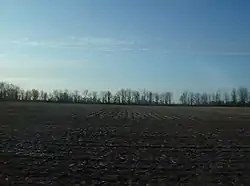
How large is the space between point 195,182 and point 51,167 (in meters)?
4.90

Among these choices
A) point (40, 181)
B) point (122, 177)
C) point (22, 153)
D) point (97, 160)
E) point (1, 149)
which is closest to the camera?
point (40, 181)

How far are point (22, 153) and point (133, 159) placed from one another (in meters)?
4.68

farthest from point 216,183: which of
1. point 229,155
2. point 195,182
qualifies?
point 229,155

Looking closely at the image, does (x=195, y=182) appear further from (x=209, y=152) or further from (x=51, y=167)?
(x=209, y=152)

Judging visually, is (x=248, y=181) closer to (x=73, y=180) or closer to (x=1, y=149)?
(x=73, y=180)

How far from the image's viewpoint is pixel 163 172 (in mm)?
13414

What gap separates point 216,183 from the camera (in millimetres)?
11836

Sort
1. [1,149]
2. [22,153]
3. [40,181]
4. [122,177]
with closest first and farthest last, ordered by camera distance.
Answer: [40,181], [122,177], [22,153], [1,149]

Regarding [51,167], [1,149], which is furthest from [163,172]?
[1,149]

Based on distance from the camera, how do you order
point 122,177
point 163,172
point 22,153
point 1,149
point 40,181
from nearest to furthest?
1. point 40,181
2. point 122,177
3. point 163,172
4. point 22,153
5. point 1,149

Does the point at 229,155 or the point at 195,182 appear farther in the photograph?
the point at 229,155

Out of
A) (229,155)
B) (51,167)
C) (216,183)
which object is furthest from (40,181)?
(229,155)

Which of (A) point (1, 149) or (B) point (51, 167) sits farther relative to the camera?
(A) point (1, 149)

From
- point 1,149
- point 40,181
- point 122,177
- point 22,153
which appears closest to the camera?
point 40,181
